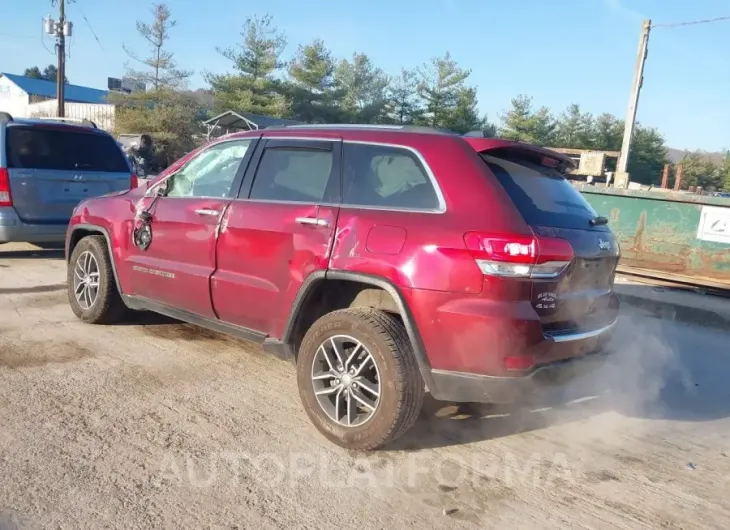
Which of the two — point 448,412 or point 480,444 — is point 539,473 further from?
point 448,412

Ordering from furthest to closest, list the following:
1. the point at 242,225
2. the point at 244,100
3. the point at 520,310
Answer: the point at 244,100
the point at 242,225
the point at 520,310

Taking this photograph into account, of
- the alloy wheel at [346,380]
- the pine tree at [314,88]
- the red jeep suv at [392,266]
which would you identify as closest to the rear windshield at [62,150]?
the red jeep suv at [392,266]

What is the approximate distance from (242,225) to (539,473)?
7.66ft

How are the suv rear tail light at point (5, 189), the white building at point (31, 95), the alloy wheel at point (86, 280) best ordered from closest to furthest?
the alloy wheel at point (86, 280) → the suv rear tail light at point (5, 189) → the white building at point (31, 95)

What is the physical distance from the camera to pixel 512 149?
3682 millimetres

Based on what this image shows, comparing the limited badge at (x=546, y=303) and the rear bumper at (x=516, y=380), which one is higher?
the limited badge at (x=546, y=303)

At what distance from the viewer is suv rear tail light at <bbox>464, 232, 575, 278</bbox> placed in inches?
124

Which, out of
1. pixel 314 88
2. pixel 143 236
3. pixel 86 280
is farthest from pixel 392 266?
pixel 314 88

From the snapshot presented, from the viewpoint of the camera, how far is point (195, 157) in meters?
4.80

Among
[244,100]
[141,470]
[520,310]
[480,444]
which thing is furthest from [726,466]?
[244,100]

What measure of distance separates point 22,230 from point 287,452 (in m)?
5.70

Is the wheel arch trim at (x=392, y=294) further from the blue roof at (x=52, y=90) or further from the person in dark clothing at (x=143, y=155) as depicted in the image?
the blue roof at (x=52, y=90)

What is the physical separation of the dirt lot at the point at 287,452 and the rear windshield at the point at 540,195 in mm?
1189

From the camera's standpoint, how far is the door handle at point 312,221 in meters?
3.70
